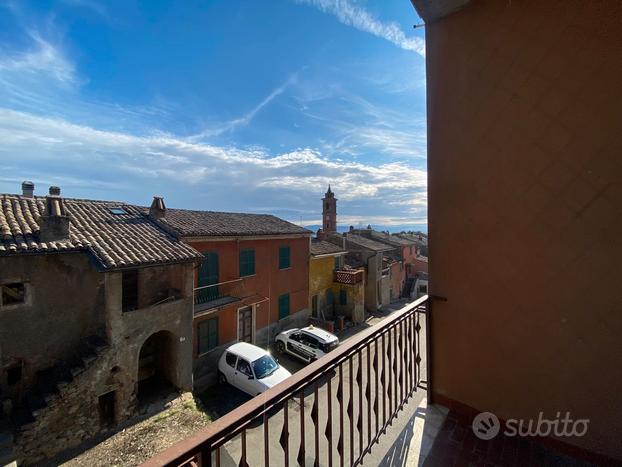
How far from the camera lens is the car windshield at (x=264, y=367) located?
8.43 m

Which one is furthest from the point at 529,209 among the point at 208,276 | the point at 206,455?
the point at 208,276

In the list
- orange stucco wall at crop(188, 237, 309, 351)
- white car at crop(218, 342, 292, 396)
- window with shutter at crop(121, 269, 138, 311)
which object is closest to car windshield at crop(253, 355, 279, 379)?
white car at crop(218, 342, 292, 396)

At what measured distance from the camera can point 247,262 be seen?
1156 cm

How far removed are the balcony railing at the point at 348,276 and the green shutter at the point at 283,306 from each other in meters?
4.17

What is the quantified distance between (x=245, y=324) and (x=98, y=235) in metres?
6.31

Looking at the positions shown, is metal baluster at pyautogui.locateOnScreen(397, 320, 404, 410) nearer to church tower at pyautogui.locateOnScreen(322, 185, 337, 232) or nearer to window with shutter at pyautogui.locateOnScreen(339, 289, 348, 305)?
window with shutter at pyautogui.locateOnScreen(339, 289, 348, 305)

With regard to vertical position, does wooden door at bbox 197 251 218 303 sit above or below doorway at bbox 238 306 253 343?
above

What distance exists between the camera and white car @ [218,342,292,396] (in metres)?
8.28

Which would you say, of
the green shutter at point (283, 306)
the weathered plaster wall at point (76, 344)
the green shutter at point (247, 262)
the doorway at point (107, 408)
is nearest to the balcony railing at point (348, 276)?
the green shutter at point (283, 306)

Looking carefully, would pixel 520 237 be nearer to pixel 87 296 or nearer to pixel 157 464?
pixel 157 464

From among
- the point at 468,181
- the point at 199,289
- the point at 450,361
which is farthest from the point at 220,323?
the point at 468,181

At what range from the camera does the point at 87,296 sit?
6949 millimetres

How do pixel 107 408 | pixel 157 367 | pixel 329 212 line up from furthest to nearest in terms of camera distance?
pixel 329 212, pixel 157 367, pixel 107 408

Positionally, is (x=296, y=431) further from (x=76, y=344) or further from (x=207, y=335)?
(x=76, y=344)
